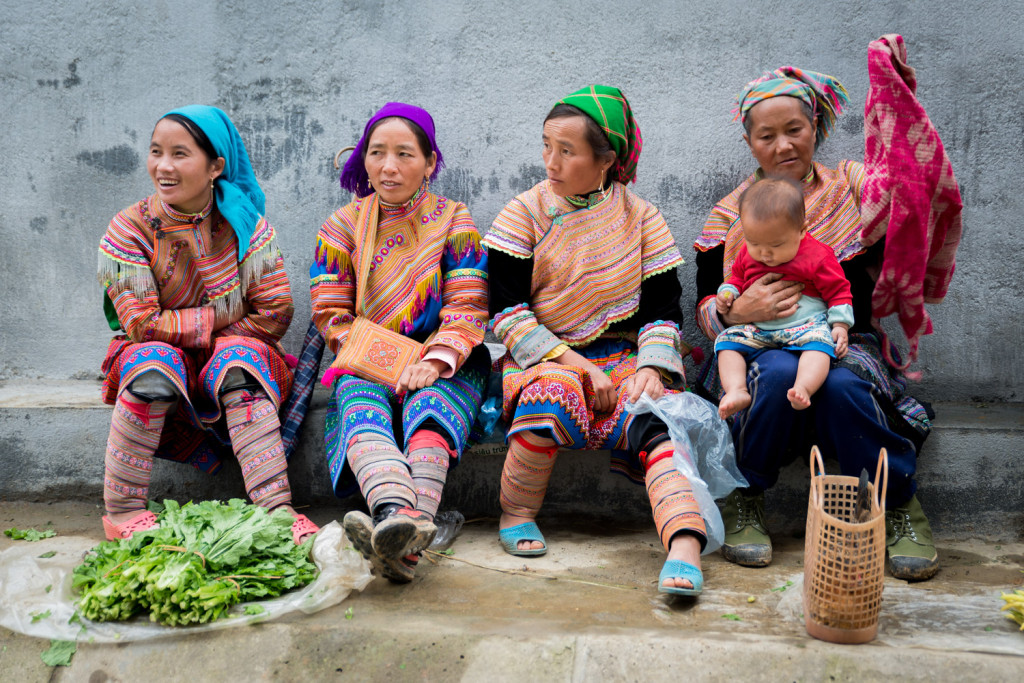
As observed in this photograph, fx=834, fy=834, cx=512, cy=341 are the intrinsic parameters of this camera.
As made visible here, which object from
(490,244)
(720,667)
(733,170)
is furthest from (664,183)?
(720,667)

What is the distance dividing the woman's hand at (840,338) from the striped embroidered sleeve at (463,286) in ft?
4.29

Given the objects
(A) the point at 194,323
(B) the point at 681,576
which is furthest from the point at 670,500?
(A) the point at 194,323

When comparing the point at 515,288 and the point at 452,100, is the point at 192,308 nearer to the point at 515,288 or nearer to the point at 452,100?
the point at 515,288

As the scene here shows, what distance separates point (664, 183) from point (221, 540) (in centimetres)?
243

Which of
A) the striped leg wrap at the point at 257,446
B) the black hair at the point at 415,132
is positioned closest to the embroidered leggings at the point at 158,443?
the striped leg wrap at the point at 257,446

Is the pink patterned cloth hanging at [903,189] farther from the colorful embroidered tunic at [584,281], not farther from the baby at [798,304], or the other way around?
the colorful embroidered tunic at [584,281]

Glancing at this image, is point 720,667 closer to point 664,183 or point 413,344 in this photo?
point 413,344

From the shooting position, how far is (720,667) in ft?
7.09

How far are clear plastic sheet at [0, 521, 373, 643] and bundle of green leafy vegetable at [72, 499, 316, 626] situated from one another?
0.03 m

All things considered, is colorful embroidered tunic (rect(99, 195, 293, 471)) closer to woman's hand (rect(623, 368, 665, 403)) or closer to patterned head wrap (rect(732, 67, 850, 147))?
woman's hand (rect(623, 368, 665, 403))

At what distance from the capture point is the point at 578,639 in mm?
2270

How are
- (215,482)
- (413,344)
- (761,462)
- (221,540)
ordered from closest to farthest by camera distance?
(221,540)
(761,462)
(413,344)
(215,482)

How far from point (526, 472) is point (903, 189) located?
5.54 ft

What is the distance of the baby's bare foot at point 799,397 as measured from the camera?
8.75ft
